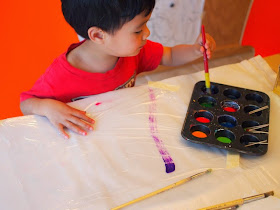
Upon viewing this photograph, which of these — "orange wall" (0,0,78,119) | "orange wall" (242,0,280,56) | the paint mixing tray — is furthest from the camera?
"orange wall" (242,0,280,56)

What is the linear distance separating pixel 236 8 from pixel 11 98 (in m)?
1.36

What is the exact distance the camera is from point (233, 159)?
1.98ft

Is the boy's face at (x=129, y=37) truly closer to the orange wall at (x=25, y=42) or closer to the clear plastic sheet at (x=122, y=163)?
the clear plastic sheet at (x=122, y=163)

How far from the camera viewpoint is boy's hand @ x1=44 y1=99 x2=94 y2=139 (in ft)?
2.16

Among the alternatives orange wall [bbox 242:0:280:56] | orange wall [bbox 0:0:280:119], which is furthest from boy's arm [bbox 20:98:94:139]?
orange wall [bbox 242:0:280:56]

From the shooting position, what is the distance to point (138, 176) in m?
0.57

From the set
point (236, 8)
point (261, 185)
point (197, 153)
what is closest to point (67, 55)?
point (197, 153)

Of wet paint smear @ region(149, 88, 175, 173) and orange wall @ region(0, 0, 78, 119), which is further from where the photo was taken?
orange wall @ region(0, 0, 78, 119)

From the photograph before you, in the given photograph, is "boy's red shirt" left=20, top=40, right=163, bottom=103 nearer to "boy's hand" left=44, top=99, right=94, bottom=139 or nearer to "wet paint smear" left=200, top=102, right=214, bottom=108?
"boy's hand" left=44, top=99, right=94, bottom=139

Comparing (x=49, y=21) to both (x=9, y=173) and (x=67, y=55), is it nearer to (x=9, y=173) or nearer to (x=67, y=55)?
(x=67, y=55)

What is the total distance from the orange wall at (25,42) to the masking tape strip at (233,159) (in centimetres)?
89

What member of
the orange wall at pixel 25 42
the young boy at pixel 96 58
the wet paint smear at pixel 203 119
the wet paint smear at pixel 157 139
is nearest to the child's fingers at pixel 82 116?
the young boy at pixel 96 58

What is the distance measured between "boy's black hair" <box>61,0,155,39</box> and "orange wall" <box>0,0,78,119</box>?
489 millimetres

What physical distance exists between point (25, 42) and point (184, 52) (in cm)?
63
